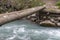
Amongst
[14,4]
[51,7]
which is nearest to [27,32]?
[14,4]

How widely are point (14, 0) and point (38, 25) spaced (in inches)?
68.9

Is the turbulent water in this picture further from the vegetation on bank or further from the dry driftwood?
the dry driftwood

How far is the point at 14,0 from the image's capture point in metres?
8.80

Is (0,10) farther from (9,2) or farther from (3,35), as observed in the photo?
(3,35)

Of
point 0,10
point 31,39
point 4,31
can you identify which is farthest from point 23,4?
point 31,39

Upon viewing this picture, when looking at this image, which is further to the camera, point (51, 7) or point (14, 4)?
point (51, 7)

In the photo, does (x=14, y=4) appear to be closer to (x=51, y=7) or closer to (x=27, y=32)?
(x=51, y=7)

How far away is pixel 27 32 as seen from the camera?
6.77 metres

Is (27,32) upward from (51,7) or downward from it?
downward

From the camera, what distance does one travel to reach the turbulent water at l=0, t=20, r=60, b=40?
6.25 metres

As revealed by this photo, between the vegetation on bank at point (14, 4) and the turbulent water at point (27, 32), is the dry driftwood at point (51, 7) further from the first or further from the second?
the turbulent water at point (27, 32)

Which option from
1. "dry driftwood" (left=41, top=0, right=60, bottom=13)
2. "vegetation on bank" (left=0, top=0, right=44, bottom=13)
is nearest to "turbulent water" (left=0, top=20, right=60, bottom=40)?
"vegetation on bank" (left=0, top=0, right=44, bottom=13)

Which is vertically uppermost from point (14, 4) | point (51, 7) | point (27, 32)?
point (14, 4)

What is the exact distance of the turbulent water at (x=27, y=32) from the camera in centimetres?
625
